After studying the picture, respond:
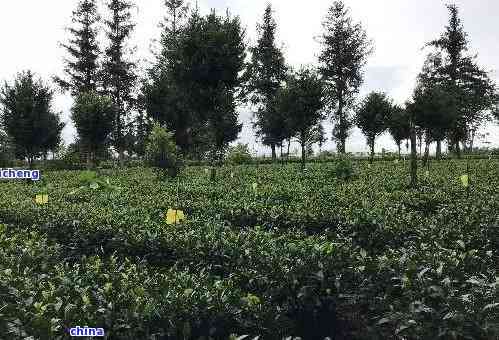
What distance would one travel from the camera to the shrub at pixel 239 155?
4128cm

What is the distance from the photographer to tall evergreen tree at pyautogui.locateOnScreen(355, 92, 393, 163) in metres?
32.0

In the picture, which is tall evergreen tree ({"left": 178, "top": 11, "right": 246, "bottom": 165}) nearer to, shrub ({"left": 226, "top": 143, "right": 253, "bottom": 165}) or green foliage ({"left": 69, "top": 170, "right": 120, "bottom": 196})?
green foliage ({"left": 69, "top": 170, "right": 120, "bottom": 196})

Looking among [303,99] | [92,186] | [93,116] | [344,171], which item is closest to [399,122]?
[303,99]

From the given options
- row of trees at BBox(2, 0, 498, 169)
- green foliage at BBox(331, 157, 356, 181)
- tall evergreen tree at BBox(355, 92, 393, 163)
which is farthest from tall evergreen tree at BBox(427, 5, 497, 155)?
green foliage at BBox(331, 157, 356, 181)

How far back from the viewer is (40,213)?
414 inches

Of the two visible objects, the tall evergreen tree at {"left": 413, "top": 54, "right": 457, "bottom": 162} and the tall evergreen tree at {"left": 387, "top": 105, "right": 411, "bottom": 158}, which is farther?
the tall evergreen tree at {"left": 387, "top": 105, "right": 411, "bottom": 158}

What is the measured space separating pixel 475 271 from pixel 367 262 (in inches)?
45.0

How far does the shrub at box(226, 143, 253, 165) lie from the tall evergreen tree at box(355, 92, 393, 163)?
474 inches

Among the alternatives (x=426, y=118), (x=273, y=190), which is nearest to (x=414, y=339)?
(x=273, y=190)

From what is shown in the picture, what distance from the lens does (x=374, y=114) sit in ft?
105

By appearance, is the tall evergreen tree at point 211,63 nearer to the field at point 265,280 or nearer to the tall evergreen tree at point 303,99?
the tall evergreen tree at point 303,99

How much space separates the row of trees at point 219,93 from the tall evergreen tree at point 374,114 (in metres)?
0.07

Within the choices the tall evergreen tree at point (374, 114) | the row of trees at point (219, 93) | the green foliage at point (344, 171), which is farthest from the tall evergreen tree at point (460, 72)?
the green foliage at point (344, 171)

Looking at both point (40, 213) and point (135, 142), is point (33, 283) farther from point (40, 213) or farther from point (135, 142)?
point (135, 142)
